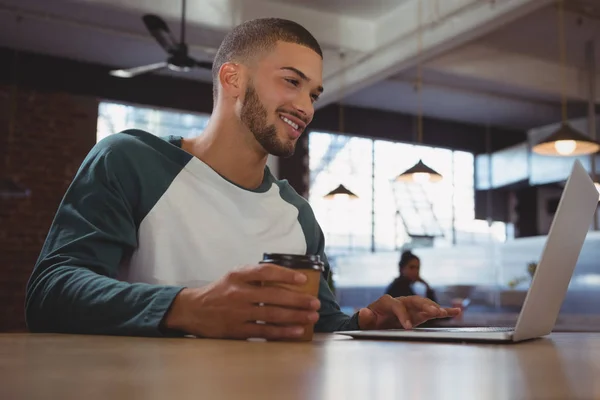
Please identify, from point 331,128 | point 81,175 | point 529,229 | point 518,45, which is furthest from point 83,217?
point 529,229

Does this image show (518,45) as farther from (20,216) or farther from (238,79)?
(238,79)

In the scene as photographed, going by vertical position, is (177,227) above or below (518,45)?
below

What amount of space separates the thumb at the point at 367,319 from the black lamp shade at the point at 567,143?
11.2ft

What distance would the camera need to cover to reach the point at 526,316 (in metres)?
0.90

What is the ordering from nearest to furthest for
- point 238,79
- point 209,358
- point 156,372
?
point 156,372, point 209,358, point 238,79

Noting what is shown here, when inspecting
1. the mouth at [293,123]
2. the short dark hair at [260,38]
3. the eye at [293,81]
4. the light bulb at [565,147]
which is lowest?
the mouth at [293,123]

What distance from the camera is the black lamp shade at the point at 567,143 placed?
4.36 metres

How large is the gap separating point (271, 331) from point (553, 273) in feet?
1.35

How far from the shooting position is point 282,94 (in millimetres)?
1431

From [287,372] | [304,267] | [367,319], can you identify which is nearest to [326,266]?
[367,319]

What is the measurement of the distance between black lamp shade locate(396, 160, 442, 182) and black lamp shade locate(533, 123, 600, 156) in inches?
31.4

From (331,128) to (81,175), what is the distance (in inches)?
307

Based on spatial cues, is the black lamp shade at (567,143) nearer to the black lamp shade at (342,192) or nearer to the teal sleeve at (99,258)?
the black lamp shade at (342,192)

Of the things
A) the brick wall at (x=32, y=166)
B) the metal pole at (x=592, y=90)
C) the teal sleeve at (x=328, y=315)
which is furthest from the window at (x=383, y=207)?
the teal sleeve at (x=328, y=315)
